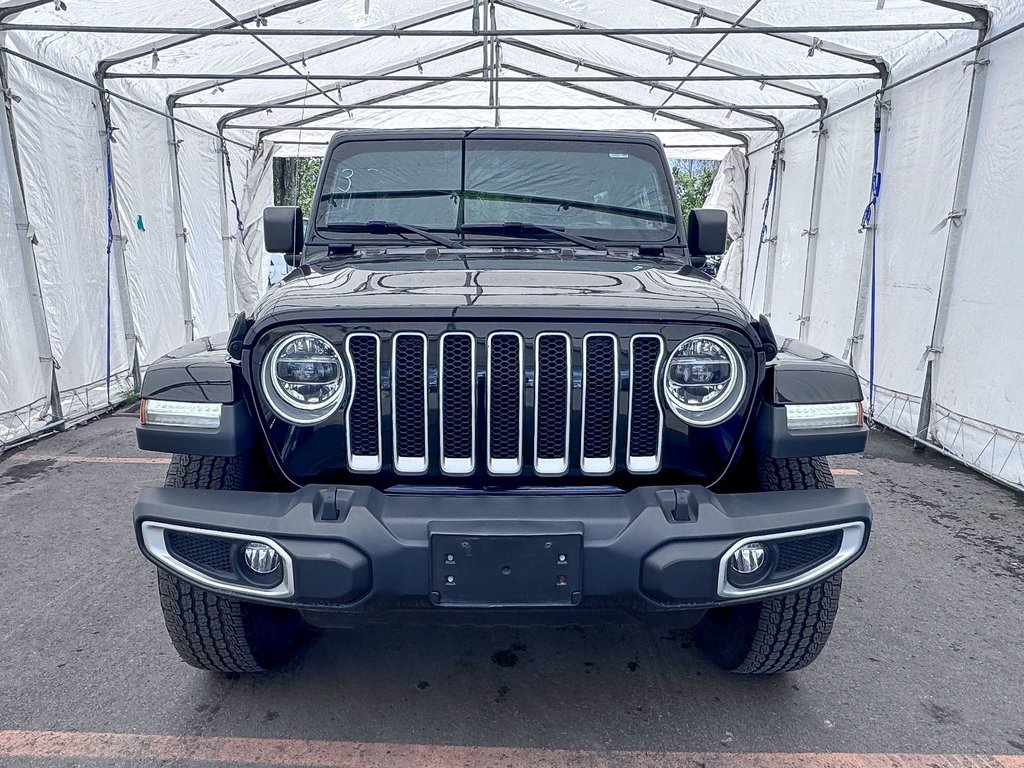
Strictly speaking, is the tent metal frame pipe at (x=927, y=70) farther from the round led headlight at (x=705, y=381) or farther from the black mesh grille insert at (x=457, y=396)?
the black mesh grille insert at (x=457, y=396)

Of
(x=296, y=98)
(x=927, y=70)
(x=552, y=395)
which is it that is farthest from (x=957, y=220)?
(x=296, y=98)

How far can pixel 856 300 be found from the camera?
6.86 meters

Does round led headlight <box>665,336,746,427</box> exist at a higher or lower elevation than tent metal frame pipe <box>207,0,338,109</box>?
lower

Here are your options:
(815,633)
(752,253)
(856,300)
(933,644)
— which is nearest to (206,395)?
(815,633)

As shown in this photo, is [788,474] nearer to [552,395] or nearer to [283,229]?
[552,395]

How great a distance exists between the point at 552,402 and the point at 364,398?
501mm

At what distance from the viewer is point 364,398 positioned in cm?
187

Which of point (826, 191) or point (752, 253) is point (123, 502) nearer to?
point (826, 191)

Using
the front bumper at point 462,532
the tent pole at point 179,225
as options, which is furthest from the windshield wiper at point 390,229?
the tent pole at point 179,225

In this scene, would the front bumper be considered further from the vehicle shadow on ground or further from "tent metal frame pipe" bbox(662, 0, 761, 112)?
"tent metal frame pipe" bbox(662, 0, 761, 112)

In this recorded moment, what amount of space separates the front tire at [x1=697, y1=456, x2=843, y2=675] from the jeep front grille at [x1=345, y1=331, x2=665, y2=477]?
0.44m

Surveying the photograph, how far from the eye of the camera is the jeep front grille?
1.84m

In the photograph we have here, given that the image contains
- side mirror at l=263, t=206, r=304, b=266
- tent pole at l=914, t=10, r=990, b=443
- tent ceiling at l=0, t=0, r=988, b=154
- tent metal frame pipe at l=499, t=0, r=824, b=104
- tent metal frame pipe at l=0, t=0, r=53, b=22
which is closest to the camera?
side mirror at l=263, t=206, r=304, b=266

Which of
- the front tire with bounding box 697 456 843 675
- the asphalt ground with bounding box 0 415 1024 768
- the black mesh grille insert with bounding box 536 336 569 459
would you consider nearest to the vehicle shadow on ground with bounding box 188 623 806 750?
the asphalt ground with bounding box 0 415 1024 768
